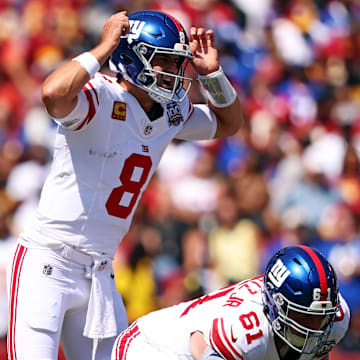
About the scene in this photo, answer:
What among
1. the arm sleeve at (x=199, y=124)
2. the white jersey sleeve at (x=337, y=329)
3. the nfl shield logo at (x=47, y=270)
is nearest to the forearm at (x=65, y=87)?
the nfl shield logo at (x=47, y=270)

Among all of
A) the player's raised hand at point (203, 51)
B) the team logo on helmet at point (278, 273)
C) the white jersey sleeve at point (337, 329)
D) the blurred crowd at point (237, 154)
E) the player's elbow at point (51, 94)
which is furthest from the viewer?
the blurred crowd at point (237, 154)

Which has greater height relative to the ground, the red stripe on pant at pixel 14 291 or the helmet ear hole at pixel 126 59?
the helmet ear hole at pixel 126 59

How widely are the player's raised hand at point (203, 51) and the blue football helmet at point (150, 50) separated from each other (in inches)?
11.4

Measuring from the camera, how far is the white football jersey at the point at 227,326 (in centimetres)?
282

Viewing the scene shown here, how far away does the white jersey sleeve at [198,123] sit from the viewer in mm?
3967

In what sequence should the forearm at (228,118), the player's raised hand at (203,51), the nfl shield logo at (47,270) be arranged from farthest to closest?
the forearm at (228,118) < the player's raised hand at (203,51) < the nfl shield logo at (47,270)

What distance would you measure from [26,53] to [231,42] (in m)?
2.22

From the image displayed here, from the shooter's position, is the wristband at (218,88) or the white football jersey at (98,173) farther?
the wristband at (218,88)

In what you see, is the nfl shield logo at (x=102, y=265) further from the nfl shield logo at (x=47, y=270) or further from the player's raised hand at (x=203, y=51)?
the player's raised hand at (x=203, y=51)

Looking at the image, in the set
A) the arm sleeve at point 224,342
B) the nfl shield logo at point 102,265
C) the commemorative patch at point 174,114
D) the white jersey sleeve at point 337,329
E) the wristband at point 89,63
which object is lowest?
the white jersey sleeve at point 337,329

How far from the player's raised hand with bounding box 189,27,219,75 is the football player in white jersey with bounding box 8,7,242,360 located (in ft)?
0.91

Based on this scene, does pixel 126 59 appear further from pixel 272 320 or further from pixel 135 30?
pixel 272 320

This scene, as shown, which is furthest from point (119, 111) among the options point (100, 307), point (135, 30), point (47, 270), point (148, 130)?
point (100, 307)

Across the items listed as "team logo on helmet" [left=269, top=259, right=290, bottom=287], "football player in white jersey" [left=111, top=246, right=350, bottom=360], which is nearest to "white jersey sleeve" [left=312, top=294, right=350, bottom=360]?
"football player in white jersey" [left=111, top=246, right=350, bottom=360]
